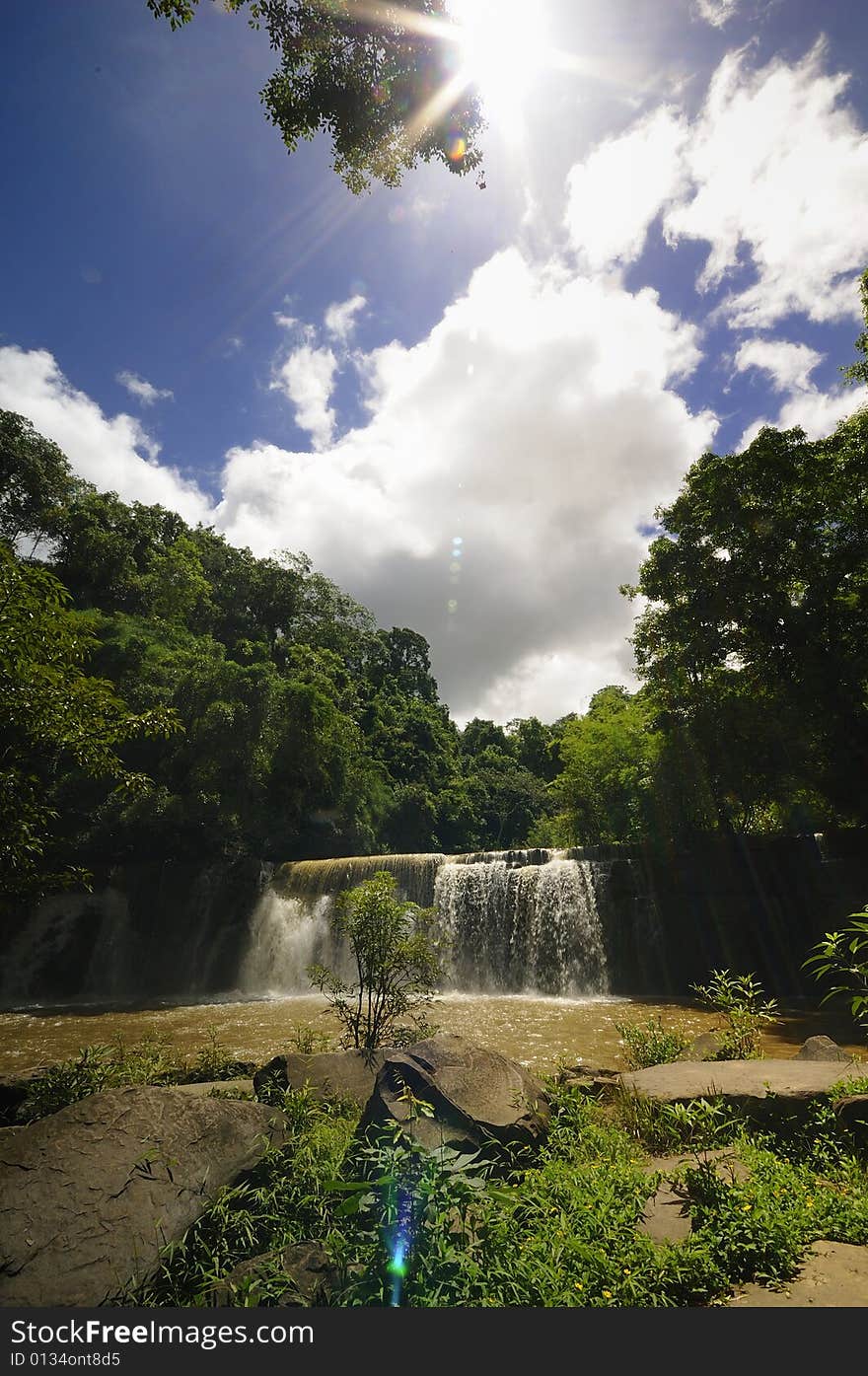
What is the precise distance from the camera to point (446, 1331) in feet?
7.86

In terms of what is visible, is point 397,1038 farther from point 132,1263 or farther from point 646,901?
point 646,901

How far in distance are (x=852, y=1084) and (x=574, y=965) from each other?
42.9ft

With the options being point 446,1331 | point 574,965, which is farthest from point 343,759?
point 446,1331

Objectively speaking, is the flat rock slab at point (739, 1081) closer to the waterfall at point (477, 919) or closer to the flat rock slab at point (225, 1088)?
the flat rock slab at point (225, 1088)

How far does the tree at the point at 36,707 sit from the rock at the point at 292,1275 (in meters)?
4.26

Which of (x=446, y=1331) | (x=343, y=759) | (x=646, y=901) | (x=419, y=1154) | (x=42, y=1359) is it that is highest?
(x=343, y=759)

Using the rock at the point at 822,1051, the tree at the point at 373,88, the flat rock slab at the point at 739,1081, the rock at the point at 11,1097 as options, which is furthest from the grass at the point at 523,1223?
the tree at the point at 373,88

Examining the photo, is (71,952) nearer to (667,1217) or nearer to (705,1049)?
(705,1049)

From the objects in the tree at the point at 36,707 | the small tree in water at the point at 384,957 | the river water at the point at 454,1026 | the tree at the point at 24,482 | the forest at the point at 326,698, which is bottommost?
the river water at the point at 454,1026

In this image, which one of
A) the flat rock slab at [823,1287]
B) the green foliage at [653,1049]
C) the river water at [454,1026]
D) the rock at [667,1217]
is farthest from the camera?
the river water at [454,1026]

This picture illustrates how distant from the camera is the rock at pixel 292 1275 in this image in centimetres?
270

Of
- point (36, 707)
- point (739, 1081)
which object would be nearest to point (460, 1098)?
point (739, 1081)

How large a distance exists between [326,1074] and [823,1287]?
4803mm

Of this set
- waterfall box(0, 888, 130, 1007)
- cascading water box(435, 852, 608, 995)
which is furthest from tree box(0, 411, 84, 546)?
cascading water box(435, 852, 608, 995)
